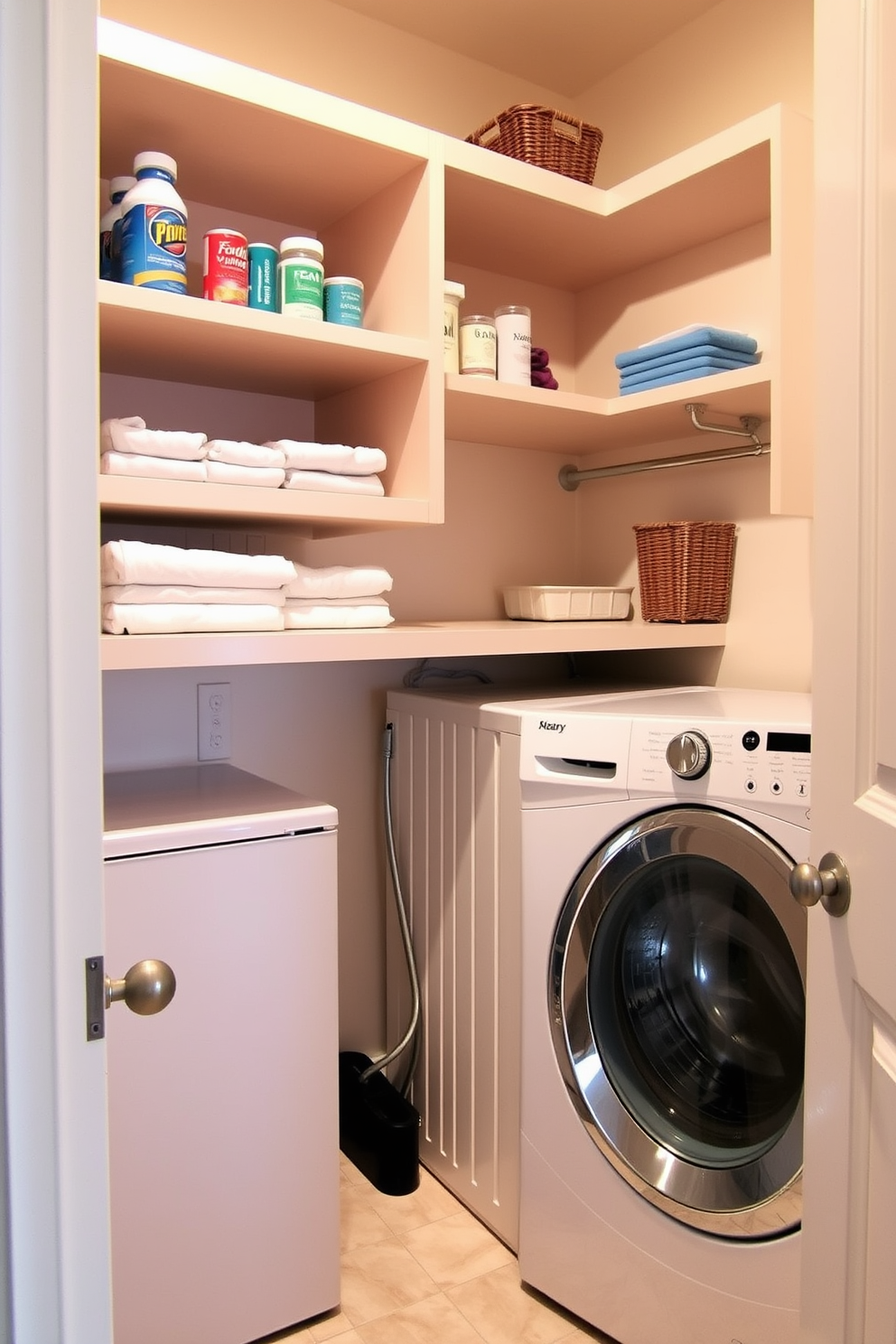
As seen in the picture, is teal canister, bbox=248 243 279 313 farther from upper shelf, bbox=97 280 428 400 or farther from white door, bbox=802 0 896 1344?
white door, bbox=802 0 896 1344

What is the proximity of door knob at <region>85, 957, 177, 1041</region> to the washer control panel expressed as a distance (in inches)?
36.5

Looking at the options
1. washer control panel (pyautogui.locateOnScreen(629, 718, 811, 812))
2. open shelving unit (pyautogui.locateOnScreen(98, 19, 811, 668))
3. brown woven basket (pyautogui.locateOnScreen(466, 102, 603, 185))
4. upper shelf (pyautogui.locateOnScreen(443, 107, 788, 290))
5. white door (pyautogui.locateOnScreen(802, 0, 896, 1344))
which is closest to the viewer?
white door (pyautogui.locateOnScreen(802, 0, 896, 1344))

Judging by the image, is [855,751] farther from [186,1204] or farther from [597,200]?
[597,200]

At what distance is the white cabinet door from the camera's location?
138cm

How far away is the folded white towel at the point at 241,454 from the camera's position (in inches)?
58.1

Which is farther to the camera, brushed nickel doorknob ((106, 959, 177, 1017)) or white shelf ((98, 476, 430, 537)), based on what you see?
white shelf ((98, 476, 430, 537))

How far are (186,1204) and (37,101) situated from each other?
1409 millimetres

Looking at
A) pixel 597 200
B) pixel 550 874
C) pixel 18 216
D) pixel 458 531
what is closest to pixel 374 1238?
pixel 550 874

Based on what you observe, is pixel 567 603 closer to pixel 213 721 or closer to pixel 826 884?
pixel 213 721

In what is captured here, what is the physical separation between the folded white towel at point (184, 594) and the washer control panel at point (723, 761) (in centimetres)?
61

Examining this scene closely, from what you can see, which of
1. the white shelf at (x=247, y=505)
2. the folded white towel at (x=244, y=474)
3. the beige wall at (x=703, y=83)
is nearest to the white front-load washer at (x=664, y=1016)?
the white shelf at (x=247, y=505)

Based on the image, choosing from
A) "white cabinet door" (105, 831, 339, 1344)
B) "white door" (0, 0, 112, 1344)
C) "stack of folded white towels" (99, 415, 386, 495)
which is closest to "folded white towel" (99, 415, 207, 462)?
"stack of folded white towels" (99, 415, 386, 495)

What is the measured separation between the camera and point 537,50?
7.35 feet

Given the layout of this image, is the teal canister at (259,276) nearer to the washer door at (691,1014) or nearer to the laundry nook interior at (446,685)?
the laundry nook interior at (446,685)
